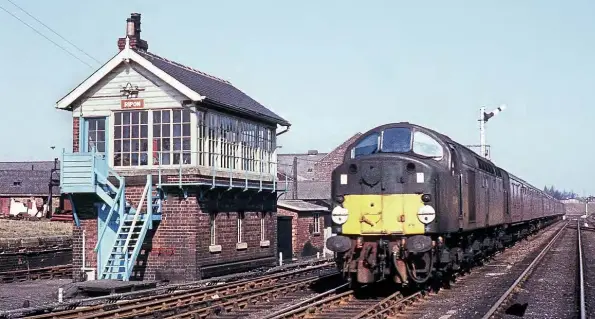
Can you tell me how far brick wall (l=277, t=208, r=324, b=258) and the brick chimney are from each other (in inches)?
421

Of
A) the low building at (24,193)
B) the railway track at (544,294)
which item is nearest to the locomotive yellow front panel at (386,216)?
the railway track at (544,294)

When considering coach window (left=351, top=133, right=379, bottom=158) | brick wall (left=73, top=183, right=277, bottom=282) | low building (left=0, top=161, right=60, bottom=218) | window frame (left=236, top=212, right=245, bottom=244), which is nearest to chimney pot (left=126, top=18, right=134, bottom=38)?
brick wall (left=73, top=183, right=277, bottom=282)

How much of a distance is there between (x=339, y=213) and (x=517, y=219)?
56.6 ft

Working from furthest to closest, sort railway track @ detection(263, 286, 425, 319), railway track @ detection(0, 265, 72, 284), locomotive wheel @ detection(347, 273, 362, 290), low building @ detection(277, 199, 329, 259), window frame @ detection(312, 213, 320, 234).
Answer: window frame @ detection(312, 213, 320, 234) → low building @ detection(277, 199, 329, 259) → railway track @ detection(0, 265, 72, 284) → locomotive wheel @ detection(347, 273, 362, 290) → railway track @ detection(263, 286, 425, 319)

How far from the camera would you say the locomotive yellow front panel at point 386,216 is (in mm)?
13945

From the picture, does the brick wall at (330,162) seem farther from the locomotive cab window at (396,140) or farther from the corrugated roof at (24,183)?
the locomotive cab window at (396,140)

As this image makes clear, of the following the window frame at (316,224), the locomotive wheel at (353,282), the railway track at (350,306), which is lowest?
the railway track at (350,306)

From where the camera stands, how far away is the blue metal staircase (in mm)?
19641

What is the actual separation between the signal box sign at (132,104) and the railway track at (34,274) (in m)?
6.25

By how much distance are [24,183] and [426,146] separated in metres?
49.0

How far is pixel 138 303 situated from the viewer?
14.9 meters

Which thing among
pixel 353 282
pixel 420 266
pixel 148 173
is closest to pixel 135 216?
pixel 148 173

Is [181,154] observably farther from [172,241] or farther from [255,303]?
[255,303]

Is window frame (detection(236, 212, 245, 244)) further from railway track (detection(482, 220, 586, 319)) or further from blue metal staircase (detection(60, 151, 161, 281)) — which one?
railway track (detection(482, 220, 586, 319))
